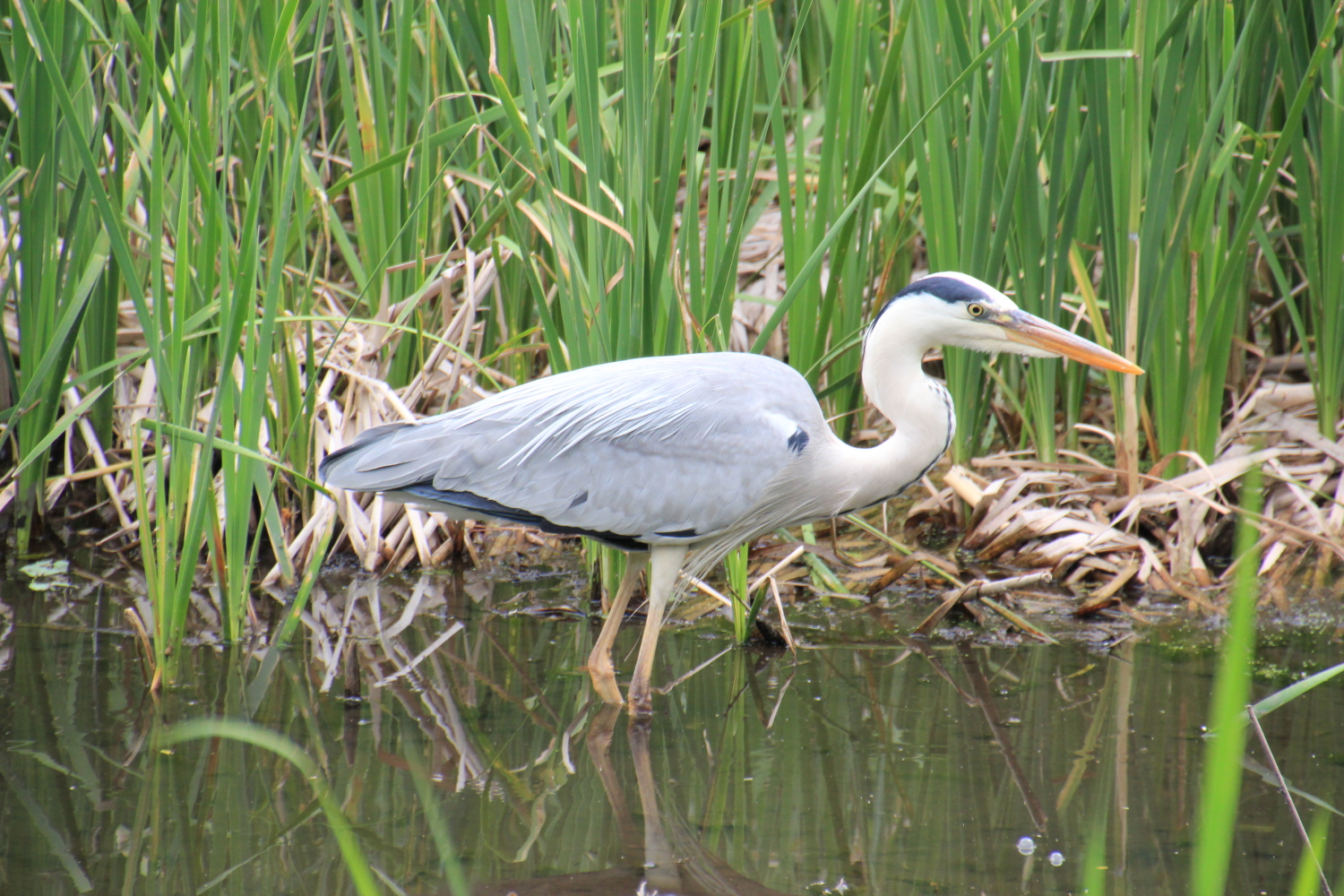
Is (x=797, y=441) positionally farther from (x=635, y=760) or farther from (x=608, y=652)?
(x=635, y=760)

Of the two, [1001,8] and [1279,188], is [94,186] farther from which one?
[1279,188]

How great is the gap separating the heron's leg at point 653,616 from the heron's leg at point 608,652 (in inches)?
2.4

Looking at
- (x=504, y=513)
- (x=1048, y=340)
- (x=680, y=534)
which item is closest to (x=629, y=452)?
(x=680, y=534)

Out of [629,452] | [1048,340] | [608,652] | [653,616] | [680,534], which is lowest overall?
[608,652]

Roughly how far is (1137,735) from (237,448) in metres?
2.29

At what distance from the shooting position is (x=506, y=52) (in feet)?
12.5

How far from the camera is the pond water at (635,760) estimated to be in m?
2.37

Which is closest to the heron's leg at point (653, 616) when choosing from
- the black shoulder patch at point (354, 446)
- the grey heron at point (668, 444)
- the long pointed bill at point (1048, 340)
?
the grey heron at point (668, 444)

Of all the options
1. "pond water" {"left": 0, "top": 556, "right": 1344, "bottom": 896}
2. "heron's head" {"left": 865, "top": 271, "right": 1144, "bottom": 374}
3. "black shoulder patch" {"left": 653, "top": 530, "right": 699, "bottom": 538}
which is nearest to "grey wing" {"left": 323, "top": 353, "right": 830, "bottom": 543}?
"black shoulder patch" {"left": 653, "top": 530, "right": 699, "bottom": 538}

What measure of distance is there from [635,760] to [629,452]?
811 mm

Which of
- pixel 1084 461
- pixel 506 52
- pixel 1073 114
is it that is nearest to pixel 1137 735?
pixel 1084 461

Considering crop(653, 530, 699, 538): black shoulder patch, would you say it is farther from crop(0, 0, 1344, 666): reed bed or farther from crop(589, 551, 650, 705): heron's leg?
crop(0, 0, 1344, 666): reed bed

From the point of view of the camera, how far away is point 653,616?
3.25 metres

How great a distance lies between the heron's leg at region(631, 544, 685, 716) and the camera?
3150 mm
